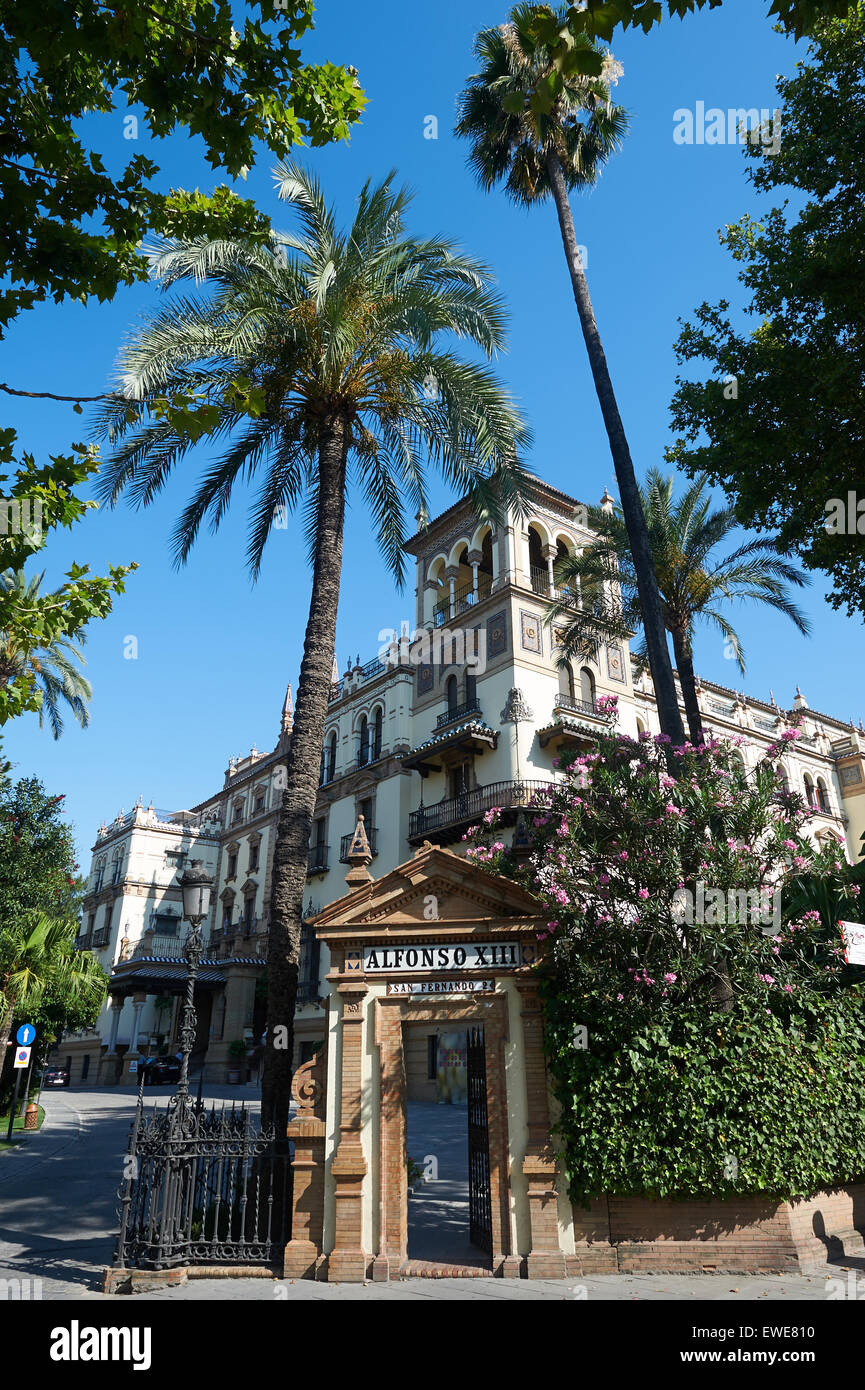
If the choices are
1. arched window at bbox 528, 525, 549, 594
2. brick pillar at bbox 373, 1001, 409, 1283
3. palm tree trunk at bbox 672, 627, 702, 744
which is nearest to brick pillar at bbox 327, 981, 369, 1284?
brick pillar at bbox 373, 1001, 409, 1283

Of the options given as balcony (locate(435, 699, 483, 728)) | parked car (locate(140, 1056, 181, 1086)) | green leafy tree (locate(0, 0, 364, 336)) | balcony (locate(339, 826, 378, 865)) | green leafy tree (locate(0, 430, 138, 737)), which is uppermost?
balcony (locate(435, 699, 483, 728))

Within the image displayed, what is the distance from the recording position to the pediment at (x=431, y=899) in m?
9.21

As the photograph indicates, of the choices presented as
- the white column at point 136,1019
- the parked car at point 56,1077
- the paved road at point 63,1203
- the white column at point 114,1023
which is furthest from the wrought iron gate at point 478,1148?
the white column at point 114,1023

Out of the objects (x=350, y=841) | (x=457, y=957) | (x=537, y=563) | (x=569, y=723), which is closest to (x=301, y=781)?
(x=457, y=957)

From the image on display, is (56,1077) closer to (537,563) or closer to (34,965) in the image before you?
(34,965)

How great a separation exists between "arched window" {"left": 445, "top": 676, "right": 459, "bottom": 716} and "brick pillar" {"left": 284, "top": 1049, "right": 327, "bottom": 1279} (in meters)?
22.8

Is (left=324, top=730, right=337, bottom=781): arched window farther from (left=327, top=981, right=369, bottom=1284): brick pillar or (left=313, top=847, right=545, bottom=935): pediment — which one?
(left=327, top=981, right=369, bottom=1284): brick pillar

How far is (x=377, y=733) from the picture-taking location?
1409 inches

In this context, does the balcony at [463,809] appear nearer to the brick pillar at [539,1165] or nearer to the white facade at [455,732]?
the white facade at [455,732]

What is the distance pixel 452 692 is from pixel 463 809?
5.05m

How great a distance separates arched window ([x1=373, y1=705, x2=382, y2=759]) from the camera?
115 feet

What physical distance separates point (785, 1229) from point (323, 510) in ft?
32.7
